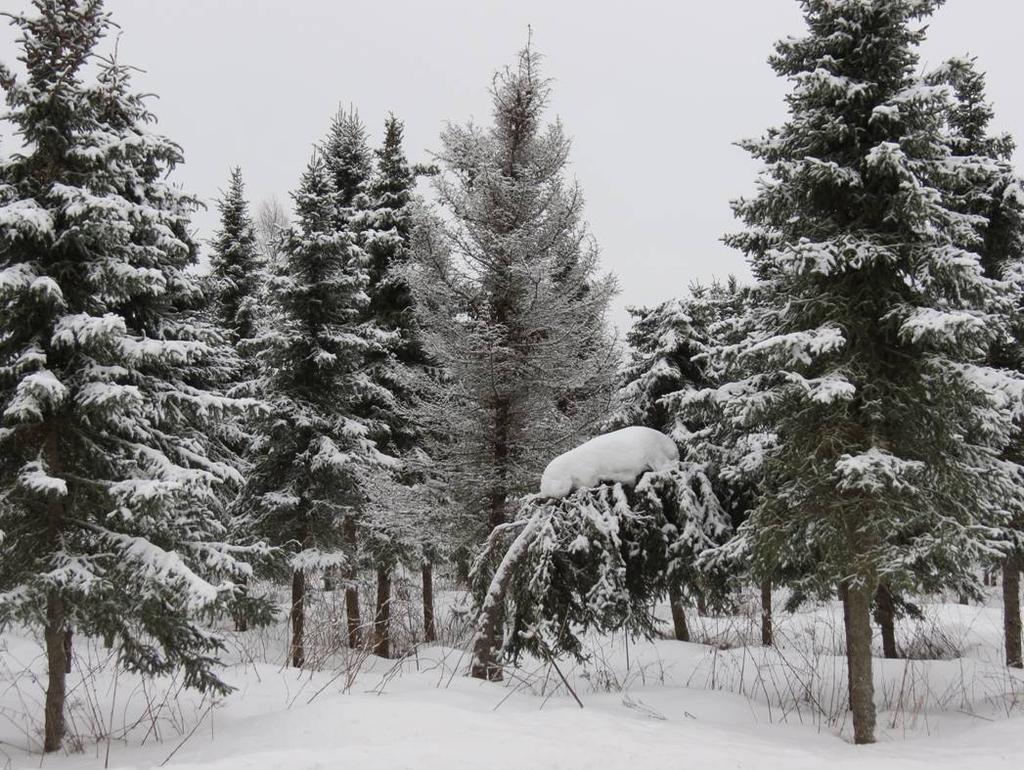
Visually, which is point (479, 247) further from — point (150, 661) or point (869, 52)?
point (150, 661)

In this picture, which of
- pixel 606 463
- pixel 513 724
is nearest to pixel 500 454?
pixel 606 463

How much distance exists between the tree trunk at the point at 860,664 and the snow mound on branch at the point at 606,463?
281cm

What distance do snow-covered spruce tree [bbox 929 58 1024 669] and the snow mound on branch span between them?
21.6 ft

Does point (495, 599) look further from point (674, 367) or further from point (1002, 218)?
point (1002, 218)

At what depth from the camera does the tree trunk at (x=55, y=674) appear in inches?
298

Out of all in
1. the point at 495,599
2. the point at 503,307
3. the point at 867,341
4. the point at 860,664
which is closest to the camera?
the point at 860,664

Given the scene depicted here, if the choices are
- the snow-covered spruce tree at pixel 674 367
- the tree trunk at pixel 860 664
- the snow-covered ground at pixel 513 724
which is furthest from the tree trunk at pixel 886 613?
the snow-covered spruce tree at pixel 674 367

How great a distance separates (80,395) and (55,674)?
312cm

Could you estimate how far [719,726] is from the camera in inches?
279

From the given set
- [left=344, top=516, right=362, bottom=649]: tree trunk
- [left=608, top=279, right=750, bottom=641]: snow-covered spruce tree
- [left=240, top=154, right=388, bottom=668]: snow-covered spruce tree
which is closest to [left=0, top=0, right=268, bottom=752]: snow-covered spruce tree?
[left=240, top=154, right=388, bottom=668]: snow-covered spruce tree

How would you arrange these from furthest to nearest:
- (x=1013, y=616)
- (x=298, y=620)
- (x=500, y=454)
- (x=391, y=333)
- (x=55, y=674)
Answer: (x=391, y=333) < (x=298, y=620) < (x=500, y=454) < (x=1013, y=616) < (x=55, y=674)

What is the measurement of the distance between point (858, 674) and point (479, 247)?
9.05m

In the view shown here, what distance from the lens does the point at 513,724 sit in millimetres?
5672

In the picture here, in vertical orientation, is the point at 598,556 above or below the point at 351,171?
below
